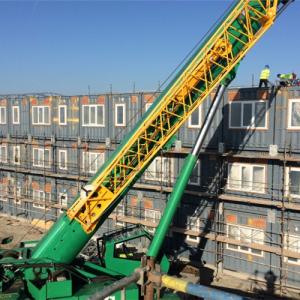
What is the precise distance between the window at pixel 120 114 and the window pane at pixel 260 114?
794 centimetres

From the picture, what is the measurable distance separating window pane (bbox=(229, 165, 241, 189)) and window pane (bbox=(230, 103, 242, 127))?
6.92 feet

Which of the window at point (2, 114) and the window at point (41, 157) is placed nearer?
the window at point (41, 157)

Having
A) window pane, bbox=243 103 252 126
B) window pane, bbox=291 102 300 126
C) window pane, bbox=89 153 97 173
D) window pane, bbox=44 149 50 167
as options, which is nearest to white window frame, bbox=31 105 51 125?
window pane, bbox=44 149 50 167

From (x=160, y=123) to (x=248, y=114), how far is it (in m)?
6.55

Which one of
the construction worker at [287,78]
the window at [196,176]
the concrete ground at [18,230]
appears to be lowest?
the concrete ground at [18,230]

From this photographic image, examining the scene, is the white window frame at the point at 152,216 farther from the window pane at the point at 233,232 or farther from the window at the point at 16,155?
the window at the point at 16,155

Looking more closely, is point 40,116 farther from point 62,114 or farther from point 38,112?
point 62,114

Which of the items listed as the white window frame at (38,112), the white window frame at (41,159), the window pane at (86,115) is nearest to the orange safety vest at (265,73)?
the window pane at (86,115)

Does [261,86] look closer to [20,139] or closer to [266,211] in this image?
[266,211]

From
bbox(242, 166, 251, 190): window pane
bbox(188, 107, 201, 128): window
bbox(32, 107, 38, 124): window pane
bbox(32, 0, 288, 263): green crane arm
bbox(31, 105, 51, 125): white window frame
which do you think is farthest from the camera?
bbox(32, 107, 38, 124): window pane

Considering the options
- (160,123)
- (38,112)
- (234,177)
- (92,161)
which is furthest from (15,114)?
(160,123)

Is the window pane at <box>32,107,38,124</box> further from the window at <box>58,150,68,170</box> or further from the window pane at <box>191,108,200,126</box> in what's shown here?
the window pane at <box>191,108,200,126</box>

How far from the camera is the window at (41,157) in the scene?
2689 centimetres

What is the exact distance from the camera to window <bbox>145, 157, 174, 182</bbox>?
21.1 metres
